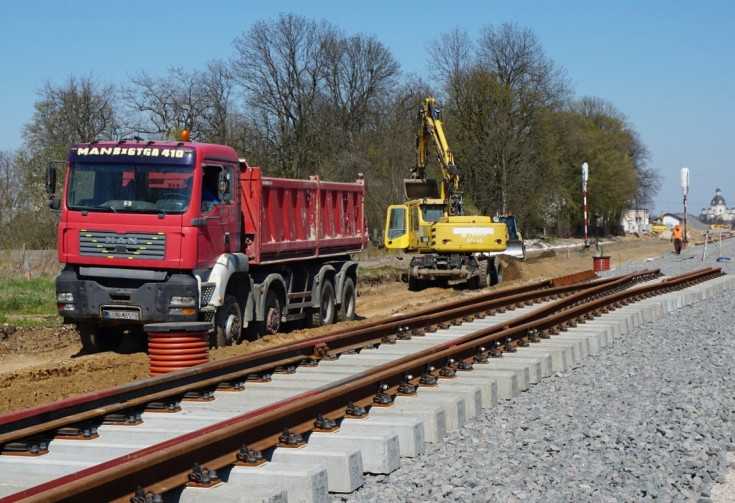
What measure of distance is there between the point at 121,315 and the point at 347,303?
7.18 m

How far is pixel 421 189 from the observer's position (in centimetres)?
3083

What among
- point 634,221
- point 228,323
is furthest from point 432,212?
point 634,221

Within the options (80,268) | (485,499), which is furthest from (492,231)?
(485,499)

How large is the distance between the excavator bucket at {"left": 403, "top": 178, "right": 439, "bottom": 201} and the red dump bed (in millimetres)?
8953

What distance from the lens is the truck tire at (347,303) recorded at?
19.9 metres

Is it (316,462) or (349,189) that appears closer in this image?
(316,462)

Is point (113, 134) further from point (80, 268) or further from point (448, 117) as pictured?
point (80, 268)

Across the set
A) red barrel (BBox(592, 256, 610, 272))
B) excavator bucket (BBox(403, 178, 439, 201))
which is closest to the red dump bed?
excavator bucket (BBox(403, 178, 439, 201))

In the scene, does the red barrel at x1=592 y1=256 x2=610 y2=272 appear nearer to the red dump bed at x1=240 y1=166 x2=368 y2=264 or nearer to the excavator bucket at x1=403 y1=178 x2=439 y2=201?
the excavator bucket at x1=403 y1=178 x2=439 y2=201

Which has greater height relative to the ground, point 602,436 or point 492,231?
point 492,231

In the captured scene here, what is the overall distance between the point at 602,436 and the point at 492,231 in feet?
68.9

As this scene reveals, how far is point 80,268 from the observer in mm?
13961

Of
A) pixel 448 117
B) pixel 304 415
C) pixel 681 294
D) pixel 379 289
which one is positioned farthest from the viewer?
pixel 448 117

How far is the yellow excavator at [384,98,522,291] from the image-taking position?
Result: 28.9 m
